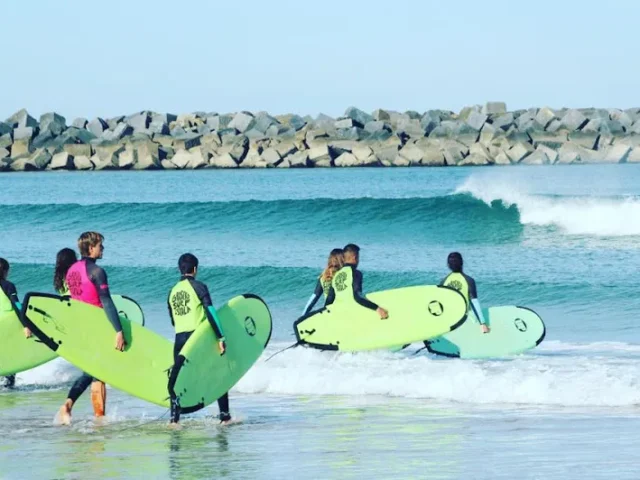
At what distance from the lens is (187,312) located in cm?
856

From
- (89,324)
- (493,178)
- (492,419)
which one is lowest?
(492,419)

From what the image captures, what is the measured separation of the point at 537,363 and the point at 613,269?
8798 mm

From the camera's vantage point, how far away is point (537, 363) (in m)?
11.4


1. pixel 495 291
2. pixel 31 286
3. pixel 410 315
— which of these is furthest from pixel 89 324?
pixel 31 286

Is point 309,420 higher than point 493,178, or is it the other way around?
point 493,178

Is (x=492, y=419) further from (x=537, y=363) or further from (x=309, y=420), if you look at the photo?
(x=537, y=363)

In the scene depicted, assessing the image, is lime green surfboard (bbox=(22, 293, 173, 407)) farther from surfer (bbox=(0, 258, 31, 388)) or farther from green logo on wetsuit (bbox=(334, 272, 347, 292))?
green logo on wetsuit (bbox=(334, 272, 347, 292))

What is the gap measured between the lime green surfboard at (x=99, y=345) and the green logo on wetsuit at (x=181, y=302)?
1.40 feet

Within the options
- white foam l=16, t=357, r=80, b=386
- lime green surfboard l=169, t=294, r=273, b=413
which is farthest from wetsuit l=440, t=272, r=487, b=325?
white foam l=16, t=357, r=80, b=386

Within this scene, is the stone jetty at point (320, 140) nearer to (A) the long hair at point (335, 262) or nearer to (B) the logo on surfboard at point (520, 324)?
(B) the logo on surfboard at point (520, 324)

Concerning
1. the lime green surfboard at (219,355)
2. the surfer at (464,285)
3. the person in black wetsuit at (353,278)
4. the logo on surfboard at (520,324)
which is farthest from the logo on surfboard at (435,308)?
the lime green surfboard at (219,355)

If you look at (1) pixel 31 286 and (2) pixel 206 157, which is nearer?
(1) pixel 31 286

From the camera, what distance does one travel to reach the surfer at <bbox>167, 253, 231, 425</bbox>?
8.50 metres

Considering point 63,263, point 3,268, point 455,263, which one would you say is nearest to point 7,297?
point 3,268
